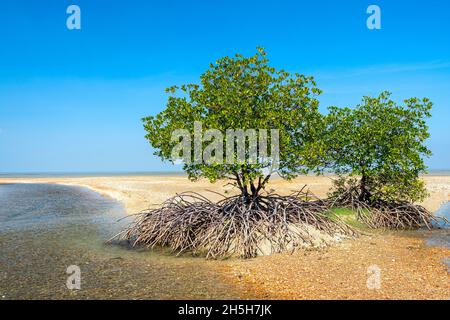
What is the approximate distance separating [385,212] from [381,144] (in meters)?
3.69

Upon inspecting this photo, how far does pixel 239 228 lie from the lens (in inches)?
583

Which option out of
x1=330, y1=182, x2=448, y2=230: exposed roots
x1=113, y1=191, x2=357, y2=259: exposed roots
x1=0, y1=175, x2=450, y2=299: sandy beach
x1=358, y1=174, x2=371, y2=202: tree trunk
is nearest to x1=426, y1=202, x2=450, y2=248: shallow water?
x1=330, y1=182, x2=448, y2=230: exposed roots

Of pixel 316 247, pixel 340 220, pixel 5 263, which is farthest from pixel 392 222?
pixel 5 263

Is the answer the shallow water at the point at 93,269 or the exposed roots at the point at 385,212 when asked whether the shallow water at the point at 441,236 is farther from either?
the shallow water at the point at 93,269

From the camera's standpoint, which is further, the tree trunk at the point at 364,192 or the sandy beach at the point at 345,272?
the tree trunk at the point at 364,192

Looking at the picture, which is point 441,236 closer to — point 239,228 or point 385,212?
point 385,212

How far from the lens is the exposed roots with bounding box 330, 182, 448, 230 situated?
19.6 meters

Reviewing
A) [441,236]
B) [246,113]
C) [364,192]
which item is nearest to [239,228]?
[246,113]

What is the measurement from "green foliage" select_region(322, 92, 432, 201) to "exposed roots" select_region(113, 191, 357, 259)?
354 cm

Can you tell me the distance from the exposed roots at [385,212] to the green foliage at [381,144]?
1.84ft

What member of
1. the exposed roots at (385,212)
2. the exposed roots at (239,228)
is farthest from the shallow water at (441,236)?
the exposed roots at (239,228)

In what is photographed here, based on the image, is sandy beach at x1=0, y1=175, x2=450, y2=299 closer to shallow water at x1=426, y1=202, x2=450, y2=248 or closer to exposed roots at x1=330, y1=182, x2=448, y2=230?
shallow water at x1=426, y1=202, x2=450, y2=248

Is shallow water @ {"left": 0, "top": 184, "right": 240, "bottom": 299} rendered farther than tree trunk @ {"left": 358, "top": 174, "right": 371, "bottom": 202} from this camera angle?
No

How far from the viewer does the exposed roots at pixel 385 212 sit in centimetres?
1959
